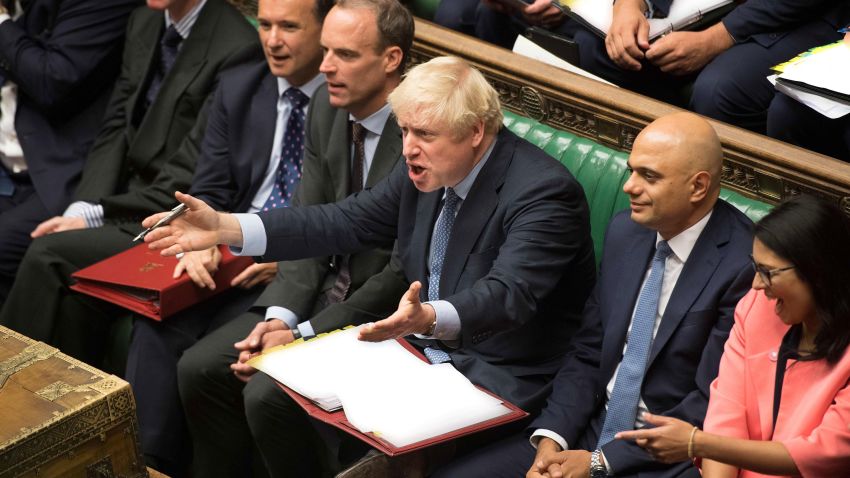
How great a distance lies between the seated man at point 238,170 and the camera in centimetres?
358

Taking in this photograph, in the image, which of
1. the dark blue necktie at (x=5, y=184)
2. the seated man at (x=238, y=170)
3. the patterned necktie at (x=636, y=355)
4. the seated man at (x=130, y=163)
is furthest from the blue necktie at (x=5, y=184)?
the patterned necktie at (x=636, y=355)

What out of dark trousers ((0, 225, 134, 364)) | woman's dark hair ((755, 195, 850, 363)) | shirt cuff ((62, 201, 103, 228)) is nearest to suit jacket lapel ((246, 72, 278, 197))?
dark trousers ((0, 225, 134, 364))

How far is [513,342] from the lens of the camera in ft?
9.55

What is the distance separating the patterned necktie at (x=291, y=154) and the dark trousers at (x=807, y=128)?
1.49 metres

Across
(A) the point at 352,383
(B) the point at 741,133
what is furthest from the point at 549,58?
(A) the point at 352,383

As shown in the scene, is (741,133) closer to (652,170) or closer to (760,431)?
(652,170)

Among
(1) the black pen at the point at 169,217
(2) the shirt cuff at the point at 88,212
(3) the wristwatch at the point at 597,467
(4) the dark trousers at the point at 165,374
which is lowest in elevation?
(4) the dark trousers at the point at 165,374

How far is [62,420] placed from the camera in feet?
9.04

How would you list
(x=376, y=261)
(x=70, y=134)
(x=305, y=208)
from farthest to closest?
(x=70, y=134) → (x=376, y=261) → (x=305, y=208)

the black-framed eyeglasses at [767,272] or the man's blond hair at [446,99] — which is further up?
the man's blond hair at [446,99]

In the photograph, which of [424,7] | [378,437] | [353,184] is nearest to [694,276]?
[378,437]

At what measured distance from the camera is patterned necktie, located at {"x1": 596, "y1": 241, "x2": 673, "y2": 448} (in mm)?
2691

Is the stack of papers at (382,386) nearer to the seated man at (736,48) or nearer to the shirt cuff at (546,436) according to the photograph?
the shirt cuff at (546,436)

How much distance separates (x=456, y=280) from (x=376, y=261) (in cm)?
53
